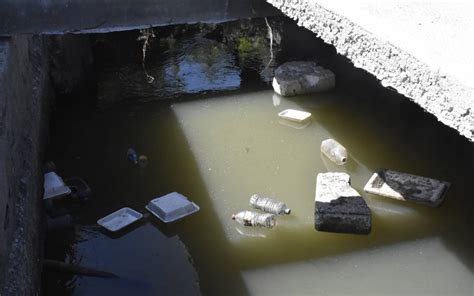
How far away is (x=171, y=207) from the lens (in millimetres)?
4832

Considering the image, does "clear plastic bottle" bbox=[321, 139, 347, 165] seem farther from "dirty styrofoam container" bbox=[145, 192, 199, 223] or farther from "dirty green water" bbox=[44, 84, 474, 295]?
"dirty styrofoam container" bbox=[145, 192, 199, 223]

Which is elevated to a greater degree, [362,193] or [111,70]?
[362,193]

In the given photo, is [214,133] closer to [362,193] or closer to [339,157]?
[339,157]

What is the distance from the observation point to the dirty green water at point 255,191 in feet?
13.6

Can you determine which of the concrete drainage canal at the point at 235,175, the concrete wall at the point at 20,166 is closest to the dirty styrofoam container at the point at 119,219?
the concrete drainage canal at the point at 235,175

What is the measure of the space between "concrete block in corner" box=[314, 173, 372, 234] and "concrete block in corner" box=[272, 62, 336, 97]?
2322 mm

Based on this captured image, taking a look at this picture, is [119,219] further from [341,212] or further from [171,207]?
[341,212]

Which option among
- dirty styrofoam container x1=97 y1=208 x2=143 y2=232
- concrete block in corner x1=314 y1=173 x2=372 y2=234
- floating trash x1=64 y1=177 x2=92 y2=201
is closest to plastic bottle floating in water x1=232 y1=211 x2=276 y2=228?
concrete block in corner x1=314 y1=173 x2=372 y2=234

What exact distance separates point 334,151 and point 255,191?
0.99 m

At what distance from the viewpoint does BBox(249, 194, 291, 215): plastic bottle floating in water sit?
472 centimetres

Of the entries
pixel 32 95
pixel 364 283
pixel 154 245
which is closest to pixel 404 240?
pixel 364 283

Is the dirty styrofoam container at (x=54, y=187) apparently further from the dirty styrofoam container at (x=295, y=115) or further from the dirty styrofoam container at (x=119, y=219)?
the dirty styrofoam container at (x=295, y=115)

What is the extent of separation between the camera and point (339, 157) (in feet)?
17.9

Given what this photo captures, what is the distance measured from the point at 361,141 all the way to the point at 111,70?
375cm
